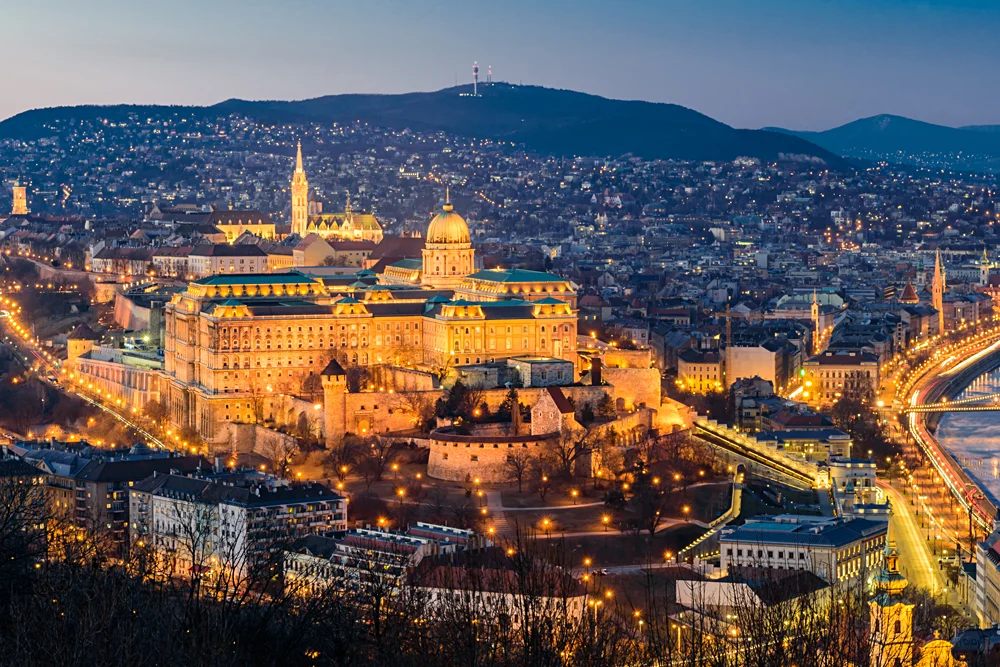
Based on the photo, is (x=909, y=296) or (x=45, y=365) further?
(x=909, y=296)

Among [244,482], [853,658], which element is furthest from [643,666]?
[244,482]

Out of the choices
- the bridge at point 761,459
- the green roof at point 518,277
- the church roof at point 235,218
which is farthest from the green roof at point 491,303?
the church roof at point 235,218

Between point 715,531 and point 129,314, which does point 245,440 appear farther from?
point 129,314

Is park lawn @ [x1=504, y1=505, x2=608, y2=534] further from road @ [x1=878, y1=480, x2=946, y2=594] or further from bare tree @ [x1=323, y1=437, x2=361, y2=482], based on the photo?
road @ [x1=878, y1=480, x2=946, y2=594]

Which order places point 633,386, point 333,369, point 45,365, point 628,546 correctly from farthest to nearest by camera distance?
point 45,365
point 633,386
point 333,369
point 628,546

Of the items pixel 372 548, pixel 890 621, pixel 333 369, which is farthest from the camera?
pixel 333 369

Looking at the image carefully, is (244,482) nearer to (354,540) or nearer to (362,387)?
(354,540)

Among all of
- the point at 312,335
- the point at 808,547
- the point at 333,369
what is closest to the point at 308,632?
the point at 808,547

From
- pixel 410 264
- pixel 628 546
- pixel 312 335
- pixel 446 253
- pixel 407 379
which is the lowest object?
pixel 628 546
